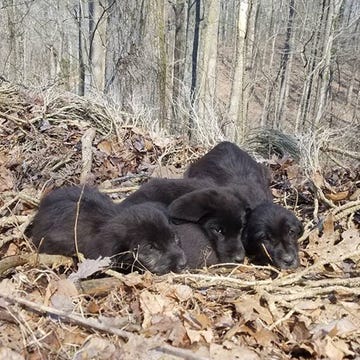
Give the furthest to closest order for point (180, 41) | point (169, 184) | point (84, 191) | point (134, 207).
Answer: point (180, 41) < point (169, 184) < point (84, 191) < point (134, 207)

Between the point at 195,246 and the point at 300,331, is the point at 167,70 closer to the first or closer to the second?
the point at 195,246

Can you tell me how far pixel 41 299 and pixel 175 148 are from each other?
16.6 ft

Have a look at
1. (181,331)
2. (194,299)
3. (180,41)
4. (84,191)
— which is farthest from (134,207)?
(180,41)

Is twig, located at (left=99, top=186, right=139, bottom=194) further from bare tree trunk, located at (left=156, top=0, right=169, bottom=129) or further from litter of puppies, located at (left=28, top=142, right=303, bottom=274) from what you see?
bare tree trunk, located at (left=156, top=0, right=169, bottom=129)

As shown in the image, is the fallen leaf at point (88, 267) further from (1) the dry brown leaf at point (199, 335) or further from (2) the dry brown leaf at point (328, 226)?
(2) the dry brown leaf at point (328, 226)

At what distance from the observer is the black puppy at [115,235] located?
14.1ft

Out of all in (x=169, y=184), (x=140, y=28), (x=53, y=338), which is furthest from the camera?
(x=140, y=28)

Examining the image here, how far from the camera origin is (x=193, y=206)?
487 centimetres

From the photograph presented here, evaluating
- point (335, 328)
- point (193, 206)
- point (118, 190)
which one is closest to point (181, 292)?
point (335, 328)

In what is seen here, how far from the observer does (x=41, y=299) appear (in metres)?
3.61

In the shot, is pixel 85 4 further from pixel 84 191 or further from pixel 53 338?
pixel 53 338

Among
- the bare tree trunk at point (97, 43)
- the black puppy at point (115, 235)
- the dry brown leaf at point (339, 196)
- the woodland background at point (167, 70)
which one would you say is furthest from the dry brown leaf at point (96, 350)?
the bare tree trunk at point (97, 43)

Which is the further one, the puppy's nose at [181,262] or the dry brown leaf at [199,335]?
the puppy's nose at [181,262]

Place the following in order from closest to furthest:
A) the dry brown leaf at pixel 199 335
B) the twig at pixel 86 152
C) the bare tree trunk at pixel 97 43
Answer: the dry brown leaf at pixel 199 335 → the twig at pixel 86 152 → the bare tree trunk at pixel 97 43
